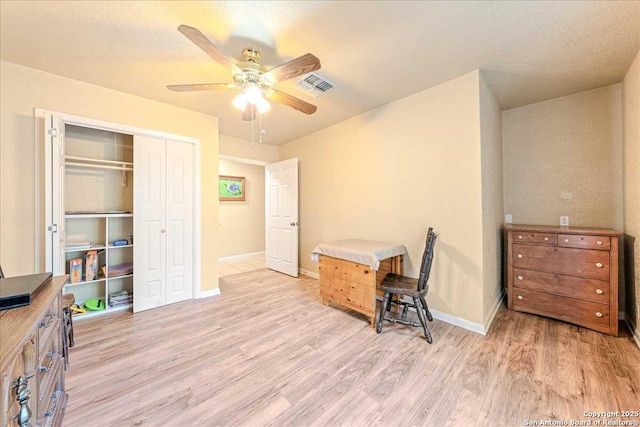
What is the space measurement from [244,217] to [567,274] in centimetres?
563

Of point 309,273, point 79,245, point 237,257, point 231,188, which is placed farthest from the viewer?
point 237,257

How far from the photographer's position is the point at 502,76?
2367 mm

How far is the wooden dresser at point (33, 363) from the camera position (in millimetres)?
677

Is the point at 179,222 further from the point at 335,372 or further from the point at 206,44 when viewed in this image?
the point at 335,372

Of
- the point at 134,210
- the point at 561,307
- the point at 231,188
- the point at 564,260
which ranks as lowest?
the point at 561,307

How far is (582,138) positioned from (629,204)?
2.86 ft

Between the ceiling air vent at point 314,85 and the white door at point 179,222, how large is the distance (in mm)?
1795

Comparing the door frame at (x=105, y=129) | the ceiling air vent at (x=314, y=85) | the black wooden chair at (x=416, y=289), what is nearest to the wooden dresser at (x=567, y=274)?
the black wooden chair at (x=416, y=289)

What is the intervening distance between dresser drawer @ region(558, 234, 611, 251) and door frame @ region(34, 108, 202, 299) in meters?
4.21

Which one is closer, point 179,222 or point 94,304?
point 94,304

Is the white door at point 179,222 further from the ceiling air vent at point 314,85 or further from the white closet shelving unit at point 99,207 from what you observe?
the ceiling air vent at point 314,85

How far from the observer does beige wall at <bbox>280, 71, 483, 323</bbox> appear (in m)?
2.37

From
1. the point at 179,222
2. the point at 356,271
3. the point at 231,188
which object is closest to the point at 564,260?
the point at 356,271

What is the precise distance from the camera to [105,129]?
2.62 m
